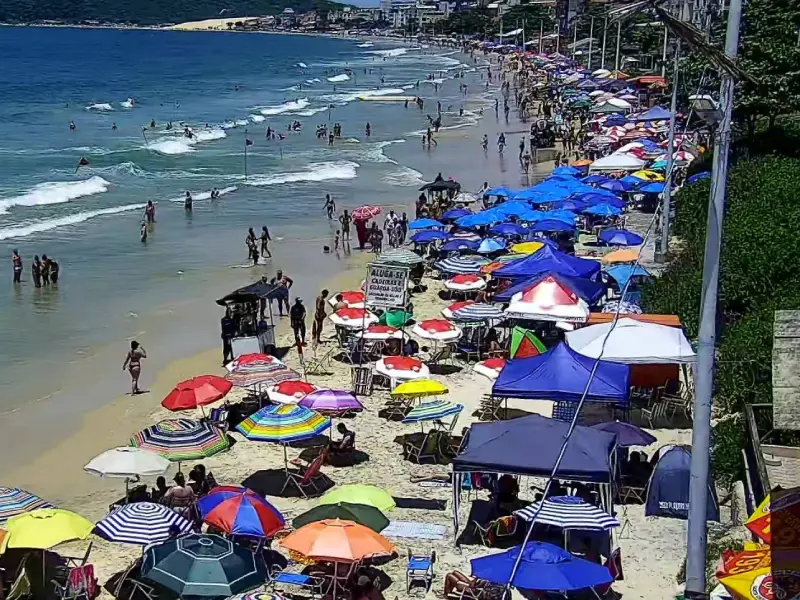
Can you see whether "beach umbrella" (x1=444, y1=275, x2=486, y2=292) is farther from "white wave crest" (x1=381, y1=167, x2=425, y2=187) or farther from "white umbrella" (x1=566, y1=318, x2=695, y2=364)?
"white wave crest" (x1=381, y1=167, x2=425, y2=187)

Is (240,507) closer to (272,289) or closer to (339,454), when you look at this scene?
(339,454)

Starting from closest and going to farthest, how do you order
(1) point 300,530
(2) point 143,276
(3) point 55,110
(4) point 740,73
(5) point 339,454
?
1. (4) point 740,73
2. (1) point 300,530
3. (5) point 339,454
4. (2) point 143,276
5. (3) point 55,110

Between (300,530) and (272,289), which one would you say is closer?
(300,530)

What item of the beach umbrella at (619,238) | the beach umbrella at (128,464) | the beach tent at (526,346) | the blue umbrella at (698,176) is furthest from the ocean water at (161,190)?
the blue umbrella at (698,176)

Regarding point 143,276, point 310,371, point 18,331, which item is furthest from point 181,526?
point 143,276

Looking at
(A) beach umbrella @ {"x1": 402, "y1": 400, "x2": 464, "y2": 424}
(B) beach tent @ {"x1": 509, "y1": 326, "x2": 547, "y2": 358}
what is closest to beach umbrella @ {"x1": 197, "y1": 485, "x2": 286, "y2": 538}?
(A) beach umbrella @ {"x1": 402, "y1": 400, "x2": 464, "y2": 424}

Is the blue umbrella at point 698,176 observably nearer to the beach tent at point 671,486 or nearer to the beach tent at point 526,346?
the beach tent at point 526,346

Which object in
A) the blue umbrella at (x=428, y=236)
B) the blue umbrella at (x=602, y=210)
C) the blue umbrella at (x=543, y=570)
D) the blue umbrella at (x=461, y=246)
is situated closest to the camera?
the blue umbrella at (x=543, y=570)

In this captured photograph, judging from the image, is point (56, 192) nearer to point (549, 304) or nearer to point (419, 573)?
point (549, 304)
